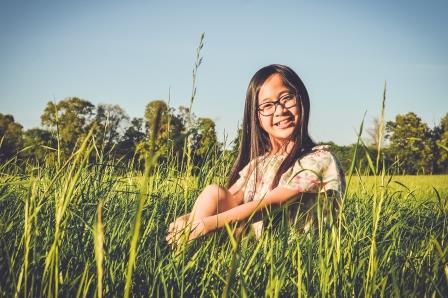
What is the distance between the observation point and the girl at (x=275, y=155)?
6.70 feet

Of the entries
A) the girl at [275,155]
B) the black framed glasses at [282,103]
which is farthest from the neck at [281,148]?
the black framed glasses at [282,103]

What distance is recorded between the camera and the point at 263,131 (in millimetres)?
3055

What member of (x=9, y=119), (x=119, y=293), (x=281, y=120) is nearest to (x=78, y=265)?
(x=119, y=293)

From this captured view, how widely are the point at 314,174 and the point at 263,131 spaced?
3.32ft

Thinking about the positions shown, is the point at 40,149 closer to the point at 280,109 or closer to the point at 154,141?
the point at 280,109

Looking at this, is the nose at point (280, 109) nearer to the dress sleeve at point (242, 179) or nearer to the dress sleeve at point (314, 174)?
the dress sleeve at point (314, 174)

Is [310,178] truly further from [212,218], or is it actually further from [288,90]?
[288,90]

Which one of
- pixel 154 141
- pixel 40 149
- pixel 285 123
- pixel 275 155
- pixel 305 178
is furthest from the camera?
pixel 40 149

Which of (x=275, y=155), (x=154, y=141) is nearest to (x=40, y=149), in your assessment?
(x=275, y=155)

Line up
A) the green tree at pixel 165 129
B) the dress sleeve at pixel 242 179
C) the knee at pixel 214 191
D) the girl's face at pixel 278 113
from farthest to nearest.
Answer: the dress sleeve at pixel 242 179, the girl's face at pixel 278 113, the knee at pixel 214 191, the green tree at pixel 165 129

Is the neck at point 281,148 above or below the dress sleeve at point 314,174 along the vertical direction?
above

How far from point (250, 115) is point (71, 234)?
6.36 feet

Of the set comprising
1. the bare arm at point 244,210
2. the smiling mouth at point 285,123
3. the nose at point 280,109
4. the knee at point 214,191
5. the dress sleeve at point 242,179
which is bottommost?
the bare arm at point 244,210

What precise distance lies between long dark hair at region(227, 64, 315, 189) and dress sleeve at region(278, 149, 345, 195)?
13 cm
